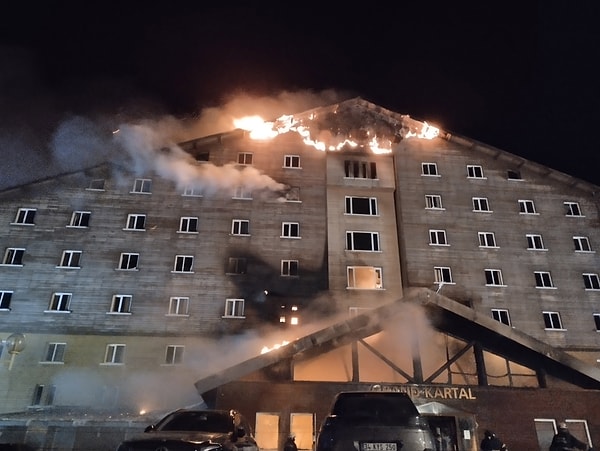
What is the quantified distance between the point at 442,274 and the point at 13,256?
103 ft

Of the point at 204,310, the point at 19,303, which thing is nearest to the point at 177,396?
the point at 204,310

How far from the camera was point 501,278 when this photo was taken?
34.3 m

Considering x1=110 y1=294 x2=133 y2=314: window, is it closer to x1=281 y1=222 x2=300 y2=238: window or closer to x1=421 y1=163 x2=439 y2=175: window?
x1=281 y1=222 x2=300 y2=238: window

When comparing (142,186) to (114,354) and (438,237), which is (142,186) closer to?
(114,354)

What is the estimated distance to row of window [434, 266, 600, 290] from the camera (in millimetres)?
34041

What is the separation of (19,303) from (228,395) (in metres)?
21.4

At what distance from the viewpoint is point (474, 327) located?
61.8ft

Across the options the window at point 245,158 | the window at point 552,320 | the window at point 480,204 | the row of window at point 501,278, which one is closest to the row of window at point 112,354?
the window at point 245,158

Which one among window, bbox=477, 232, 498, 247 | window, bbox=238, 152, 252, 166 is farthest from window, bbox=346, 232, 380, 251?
window, bbox=238, 152, 252, 166

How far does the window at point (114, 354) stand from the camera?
30375mm

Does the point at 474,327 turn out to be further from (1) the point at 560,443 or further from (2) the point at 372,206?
(2) the point at 372,206

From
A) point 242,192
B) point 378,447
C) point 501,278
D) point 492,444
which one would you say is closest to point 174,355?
point 242,192

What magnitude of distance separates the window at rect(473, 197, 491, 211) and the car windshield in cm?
3139

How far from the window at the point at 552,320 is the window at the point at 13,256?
3793cm
